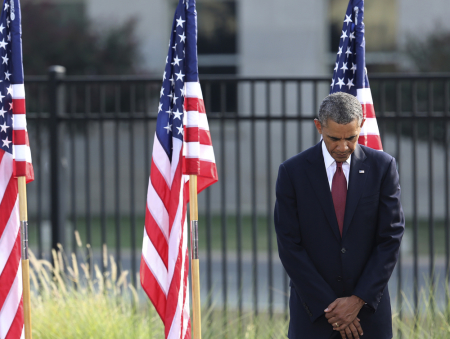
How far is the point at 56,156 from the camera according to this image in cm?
579

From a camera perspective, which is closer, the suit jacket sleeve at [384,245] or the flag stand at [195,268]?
the suit jacket sleeve at [384,245]

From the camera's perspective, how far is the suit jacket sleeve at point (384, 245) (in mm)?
2957

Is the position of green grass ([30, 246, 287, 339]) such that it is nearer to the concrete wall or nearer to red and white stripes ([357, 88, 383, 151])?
red and white stripes ([357, 88, 383, 151])

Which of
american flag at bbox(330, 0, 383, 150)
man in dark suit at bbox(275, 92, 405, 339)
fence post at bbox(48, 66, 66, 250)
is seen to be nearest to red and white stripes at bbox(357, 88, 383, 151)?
american flag at bbox(330, 0, 383, 150)

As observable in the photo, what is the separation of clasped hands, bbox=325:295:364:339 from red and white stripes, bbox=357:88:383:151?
144 centimetres

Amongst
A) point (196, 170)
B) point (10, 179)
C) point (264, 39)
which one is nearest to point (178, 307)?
point (196, 170)

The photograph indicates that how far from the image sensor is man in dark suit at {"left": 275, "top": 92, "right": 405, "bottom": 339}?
2969 millimetres

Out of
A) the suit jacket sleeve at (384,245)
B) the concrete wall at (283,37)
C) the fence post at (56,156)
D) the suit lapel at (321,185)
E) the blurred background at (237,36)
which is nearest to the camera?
the suit jacket sleeve at (384,245)

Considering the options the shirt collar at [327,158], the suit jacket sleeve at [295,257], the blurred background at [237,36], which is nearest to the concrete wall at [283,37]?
the blurred background at [237,36]

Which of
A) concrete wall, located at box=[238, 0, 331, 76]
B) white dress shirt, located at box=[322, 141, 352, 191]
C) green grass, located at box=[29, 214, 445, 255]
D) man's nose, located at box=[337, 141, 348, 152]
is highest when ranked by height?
concrete wall, located at box=[238, 0, 331, 76]

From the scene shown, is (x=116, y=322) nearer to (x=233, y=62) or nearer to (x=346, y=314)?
(x=346, y=314)

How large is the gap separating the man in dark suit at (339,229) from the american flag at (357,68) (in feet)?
3.23

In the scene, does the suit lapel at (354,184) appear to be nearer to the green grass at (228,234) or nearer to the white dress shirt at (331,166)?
the white dress shirt at (331,166)

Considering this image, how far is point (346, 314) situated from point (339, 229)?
0.43 meters
